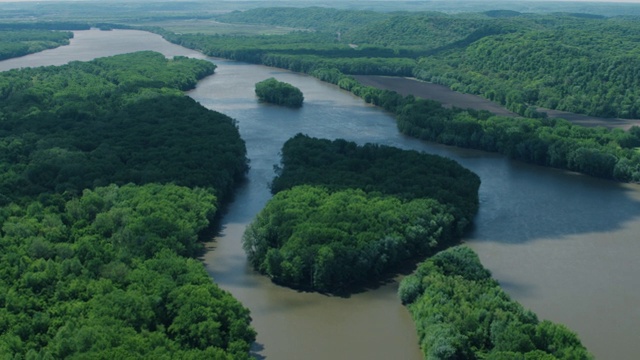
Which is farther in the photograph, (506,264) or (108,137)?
(108,137)

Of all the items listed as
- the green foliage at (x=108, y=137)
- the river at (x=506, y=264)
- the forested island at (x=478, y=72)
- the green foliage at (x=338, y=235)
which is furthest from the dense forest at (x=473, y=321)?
the forested island at (x=478, y=72)

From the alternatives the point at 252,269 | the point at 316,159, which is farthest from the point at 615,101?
the point at 252,269

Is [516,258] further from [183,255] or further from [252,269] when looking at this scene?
[183,255]

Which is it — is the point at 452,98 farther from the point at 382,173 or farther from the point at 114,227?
the point at 114,227

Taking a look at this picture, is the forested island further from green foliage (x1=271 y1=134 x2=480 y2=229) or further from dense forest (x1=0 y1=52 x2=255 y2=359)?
dense forest (x1=0 y1=52 x2=255 y2=359)

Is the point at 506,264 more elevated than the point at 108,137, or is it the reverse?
the point at 108,137

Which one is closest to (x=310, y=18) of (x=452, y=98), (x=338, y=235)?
(x=452, y=98)

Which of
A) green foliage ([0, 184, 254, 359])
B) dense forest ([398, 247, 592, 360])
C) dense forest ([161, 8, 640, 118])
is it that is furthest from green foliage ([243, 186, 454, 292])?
dense forest ([161, 8, 640, 118])
